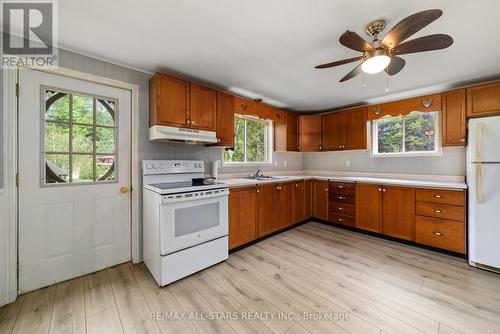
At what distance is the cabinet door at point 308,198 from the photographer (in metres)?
3.93

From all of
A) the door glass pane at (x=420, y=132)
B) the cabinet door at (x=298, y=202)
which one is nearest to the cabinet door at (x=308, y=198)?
the cabinet door at (x=298, y=202)

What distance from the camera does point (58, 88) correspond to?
1988 mm

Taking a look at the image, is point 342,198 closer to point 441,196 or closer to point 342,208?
point 342,208

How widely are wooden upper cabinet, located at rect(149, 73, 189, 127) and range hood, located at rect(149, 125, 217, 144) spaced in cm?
7

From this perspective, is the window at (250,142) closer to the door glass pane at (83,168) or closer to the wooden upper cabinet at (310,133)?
the wooden upper cabinet at (310,133)

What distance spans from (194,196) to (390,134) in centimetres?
356

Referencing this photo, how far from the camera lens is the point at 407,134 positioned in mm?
3422

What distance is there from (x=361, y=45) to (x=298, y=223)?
3074mm

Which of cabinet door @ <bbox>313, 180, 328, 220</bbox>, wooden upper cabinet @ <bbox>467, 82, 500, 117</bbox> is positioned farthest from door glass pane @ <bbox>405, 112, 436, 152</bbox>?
cabinet door @ <bbox>313, 180, 328, 220</bbox>

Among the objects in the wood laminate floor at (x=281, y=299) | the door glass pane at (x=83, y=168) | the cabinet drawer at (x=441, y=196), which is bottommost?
the wood laminate floor at (x=281, y=299)

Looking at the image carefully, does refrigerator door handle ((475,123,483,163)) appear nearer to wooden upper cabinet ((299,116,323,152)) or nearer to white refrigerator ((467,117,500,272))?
white refrigerator ((467,117,500,272))

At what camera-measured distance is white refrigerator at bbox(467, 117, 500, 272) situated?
7.23ft

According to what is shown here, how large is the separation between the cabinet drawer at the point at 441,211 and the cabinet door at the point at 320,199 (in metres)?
1.38

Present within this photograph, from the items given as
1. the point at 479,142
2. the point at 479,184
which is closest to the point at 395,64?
the point at 479,142
